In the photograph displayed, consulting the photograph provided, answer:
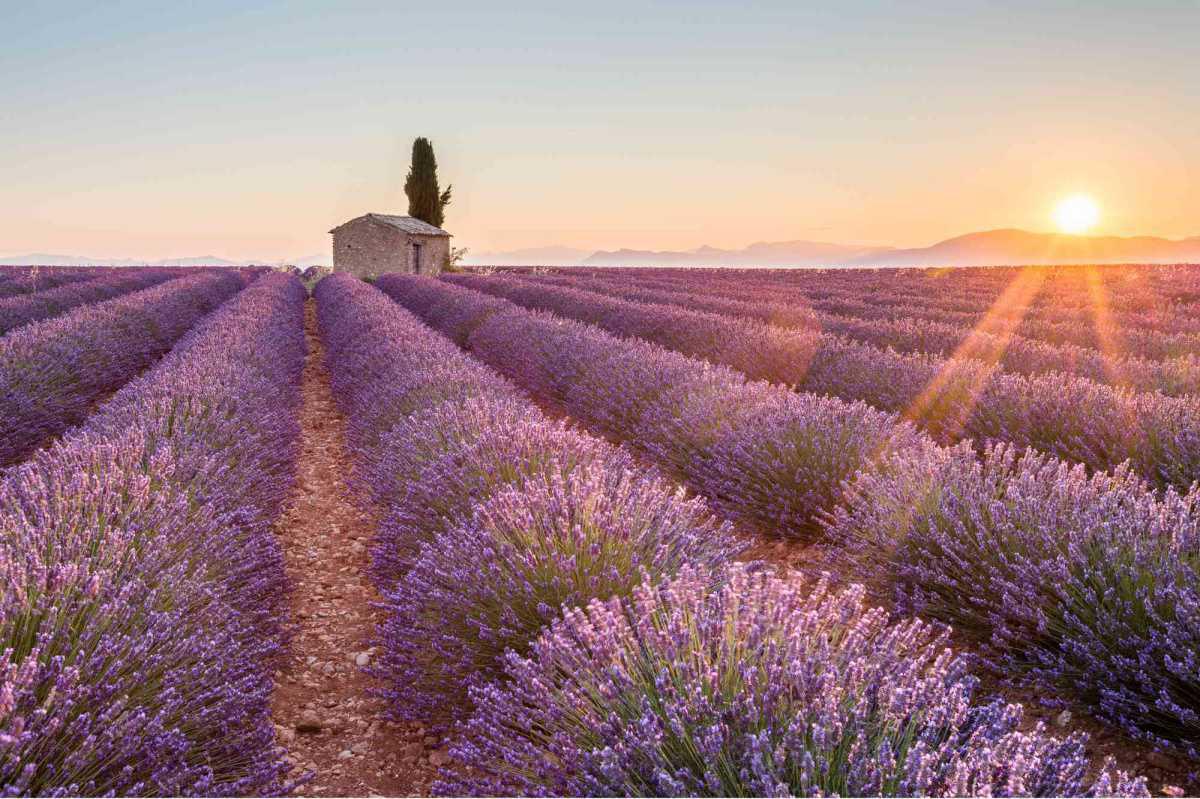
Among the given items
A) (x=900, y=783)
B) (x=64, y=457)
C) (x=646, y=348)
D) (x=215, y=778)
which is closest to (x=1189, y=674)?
(x=900, y=783)

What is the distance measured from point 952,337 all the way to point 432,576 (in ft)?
23.5

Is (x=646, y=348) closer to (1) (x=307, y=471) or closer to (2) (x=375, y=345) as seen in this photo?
(2) (x=375, y=345)

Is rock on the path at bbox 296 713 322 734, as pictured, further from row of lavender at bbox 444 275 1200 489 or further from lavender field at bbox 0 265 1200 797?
row of lavender at bbox 444 275 1200 489

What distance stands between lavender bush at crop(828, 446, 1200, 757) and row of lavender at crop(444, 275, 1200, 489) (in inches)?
32.8

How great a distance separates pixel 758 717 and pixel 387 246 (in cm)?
3310

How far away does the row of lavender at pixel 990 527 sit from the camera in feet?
7.18

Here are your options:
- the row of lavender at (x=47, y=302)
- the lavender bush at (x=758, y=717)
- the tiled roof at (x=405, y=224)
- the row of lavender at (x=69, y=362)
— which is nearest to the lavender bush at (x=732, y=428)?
the lavender bush at (x=758, y=717)

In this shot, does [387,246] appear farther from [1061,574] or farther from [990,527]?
[1061,574]

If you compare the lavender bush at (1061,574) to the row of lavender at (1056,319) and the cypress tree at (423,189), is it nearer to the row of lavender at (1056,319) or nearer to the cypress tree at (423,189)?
the row of lavender at (1056,319)

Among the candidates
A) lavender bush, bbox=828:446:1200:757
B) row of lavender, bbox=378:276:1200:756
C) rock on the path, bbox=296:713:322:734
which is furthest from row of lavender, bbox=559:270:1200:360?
rock on the path, bbox=296:713:322:734

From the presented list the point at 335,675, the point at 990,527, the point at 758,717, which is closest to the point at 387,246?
the point at 335,675

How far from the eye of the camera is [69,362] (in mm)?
7004

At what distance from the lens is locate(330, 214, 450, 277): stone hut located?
31.5 meters

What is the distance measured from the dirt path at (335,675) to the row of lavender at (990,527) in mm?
2037
